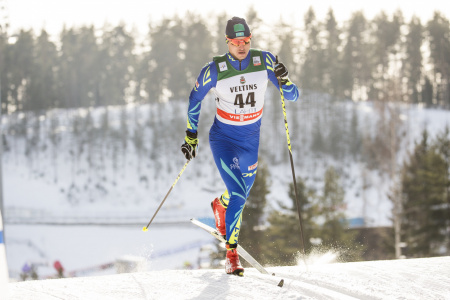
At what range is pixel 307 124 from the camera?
171 ft

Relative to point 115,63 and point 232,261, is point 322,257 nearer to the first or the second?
point 232,261

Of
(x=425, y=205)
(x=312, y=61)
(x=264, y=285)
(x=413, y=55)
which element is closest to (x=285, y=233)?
(x=425, y=205)

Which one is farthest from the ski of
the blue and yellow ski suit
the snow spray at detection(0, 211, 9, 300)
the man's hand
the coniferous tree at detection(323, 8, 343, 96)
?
the coniferous tree at detection(323, 8, 343, 96)

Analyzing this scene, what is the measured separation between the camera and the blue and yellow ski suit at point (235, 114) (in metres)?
4.16

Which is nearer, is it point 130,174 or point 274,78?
point 274,78

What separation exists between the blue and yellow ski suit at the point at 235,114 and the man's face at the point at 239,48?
0.05 metres

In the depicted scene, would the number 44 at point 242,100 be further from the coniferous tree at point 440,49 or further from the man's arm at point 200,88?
the coniferous tree at point 440,49

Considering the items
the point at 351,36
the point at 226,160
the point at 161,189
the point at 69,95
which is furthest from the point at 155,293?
the point at 69,95

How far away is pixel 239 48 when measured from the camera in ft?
13.7

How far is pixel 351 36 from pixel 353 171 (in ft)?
42.2

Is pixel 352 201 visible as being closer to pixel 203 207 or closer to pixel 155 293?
pixel 203 207

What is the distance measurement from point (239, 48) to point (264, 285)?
1.84m

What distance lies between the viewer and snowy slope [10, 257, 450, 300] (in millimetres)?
3369

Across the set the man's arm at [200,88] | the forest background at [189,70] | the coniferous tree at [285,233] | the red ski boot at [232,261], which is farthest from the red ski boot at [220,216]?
the forest background at [189,70]
